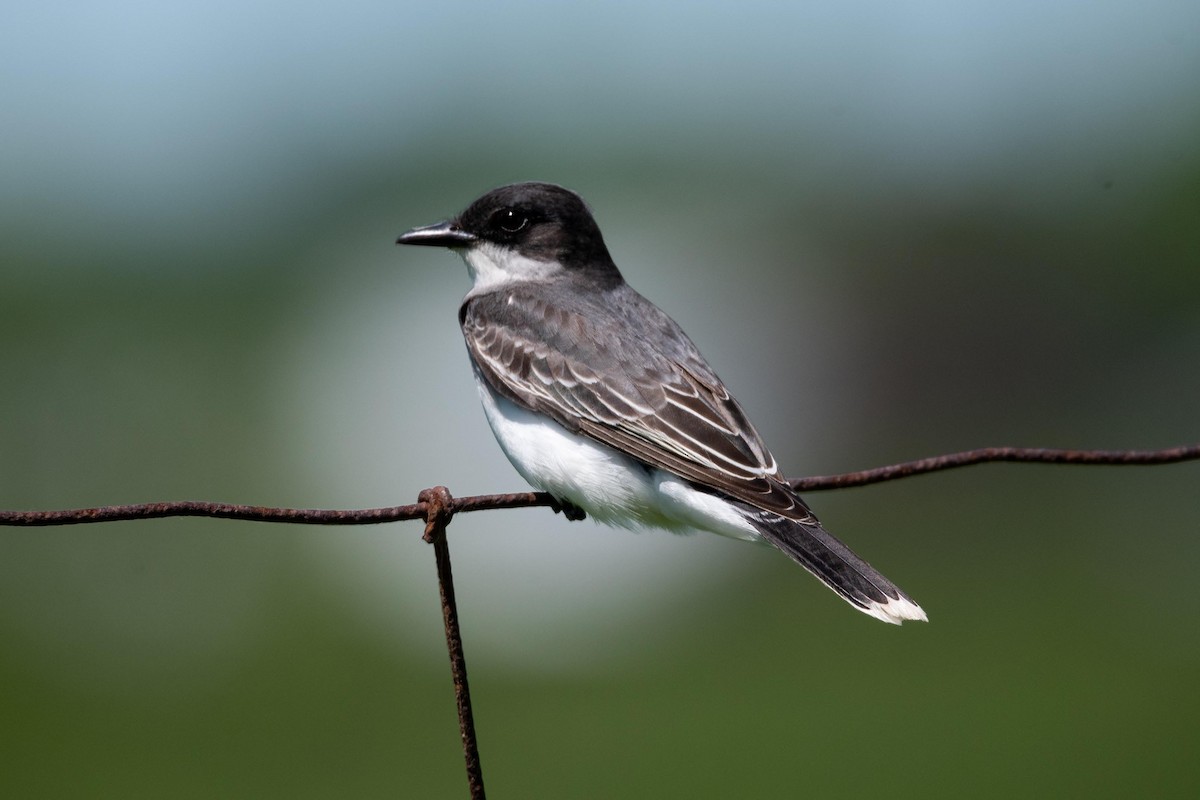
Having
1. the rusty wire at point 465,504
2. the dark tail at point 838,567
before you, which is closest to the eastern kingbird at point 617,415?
the dark tail at point 838,567

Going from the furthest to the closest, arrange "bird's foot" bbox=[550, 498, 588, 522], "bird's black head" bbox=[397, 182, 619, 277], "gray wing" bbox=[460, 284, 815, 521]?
"bird's black head" bbox=[397, 182, 619, 277] < "bird's foot" bbox=[550, 498, 588, 522] < "gray wing" bbox=[460, 284, 815, 521]

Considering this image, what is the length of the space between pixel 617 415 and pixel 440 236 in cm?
166

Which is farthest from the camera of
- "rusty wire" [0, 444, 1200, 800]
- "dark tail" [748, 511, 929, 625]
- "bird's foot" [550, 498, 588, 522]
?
"bird's foot" [550, 498, 588, 522]

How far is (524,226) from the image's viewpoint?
20.2 feet

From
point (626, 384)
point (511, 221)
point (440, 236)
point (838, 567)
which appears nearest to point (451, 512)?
point (838, 567)

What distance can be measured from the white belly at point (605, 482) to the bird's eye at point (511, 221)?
1.30 m

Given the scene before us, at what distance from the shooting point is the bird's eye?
6137mm

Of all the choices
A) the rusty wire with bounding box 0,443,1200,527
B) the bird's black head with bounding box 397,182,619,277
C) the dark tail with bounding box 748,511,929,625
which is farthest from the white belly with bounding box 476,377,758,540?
the bird's black head with bounding box 397,182,619,277

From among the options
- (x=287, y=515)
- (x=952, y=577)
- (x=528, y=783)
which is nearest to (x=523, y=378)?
(x=287, y=515)

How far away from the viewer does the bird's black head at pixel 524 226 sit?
20.1ft

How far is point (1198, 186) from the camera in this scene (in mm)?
26078

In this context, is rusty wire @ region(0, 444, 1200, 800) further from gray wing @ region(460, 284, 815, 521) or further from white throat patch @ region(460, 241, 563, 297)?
white throat patch @ region(460, 241, 563, 297)

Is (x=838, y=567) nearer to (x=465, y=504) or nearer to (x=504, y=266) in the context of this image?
(x=465, y=504)

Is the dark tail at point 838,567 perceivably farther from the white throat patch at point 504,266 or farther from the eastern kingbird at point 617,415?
the white throat patch at point 504,266
